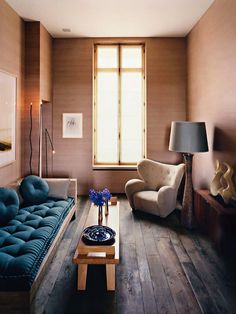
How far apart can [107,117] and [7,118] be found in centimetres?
223

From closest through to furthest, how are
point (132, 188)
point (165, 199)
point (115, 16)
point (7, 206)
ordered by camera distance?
point (7, 206) → point (165, 199) → point (115, 16) → point (132, 188)

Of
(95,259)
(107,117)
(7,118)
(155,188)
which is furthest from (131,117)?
(95,259)

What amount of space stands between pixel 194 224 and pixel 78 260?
82.7 inches

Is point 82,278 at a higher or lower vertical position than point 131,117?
lower

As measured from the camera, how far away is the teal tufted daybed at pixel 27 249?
1947 millimetres

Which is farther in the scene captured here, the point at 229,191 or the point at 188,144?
the point at 188,144

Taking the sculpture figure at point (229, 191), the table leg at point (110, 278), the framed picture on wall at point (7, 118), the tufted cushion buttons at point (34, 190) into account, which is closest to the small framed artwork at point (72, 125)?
the framed picture on wall at point (7, 118)

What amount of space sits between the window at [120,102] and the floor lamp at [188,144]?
1810 millimetres

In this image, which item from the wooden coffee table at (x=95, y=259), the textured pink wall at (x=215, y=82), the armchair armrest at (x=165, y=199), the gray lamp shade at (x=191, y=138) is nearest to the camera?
the wooden coffee table at (x=95, y=259)

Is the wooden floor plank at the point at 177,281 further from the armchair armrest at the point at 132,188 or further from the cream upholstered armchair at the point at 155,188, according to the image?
the armchair armrest at the point at 132,188

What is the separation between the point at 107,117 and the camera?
568 cm

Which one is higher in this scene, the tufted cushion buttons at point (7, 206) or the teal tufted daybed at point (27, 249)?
the tufted cushion buttons at point (7, 206)

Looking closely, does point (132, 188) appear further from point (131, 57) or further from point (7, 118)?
point (131, 57)

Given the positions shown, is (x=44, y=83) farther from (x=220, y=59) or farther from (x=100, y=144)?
(x=220, y=59)
